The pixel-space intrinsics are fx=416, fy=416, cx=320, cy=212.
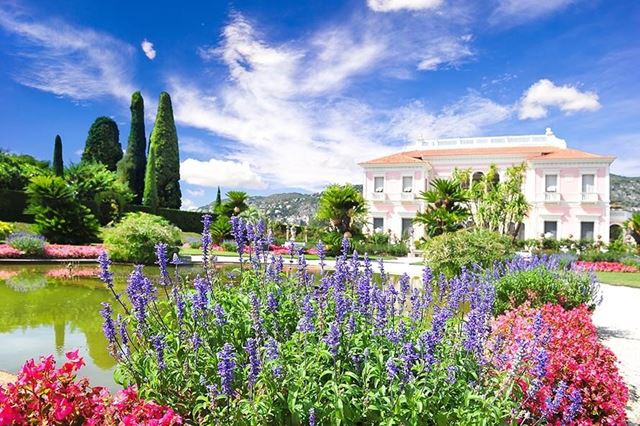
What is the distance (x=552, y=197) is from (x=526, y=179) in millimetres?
2232

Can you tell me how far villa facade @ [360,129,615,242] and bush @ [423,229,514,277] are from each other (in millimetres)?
20311

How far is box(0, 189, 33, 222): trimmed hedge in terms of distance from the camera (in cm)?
2308

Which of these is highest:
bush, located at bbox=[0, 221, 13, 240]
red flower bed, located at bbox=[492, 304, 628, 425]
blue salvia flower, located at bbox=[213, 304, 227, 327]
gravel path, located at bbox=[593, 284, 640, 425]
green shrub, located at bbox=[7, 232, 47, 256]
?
bush, located at bbox=[0, 221, 13, 240]

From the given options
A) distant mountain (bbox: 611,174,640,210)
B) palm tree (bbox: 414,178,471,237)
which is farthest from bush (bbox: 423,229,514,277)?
distant mountain (bbox: 611,174,640,210)

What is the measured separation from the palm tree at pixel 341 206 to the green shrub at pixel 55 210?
11.6 meters

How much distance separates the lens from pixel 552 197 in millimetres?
30188

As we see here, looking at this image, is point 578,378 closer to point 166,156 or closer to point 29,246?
point 29,246

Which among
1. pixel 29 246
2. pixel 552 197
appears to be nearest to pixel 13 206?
pixel 29 246

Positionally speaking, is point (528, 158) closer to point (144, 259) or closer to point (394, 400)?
point (144, 259)

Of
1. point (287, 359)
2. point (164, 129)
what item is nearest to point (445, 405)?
point (287, 359)

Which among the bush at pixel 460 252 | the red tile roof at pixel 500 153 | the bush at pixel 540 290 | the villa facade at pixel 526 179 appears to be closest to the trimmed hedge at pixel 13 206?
the villa facade at pixel 526 179

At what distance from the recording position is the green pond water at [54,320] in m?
4.78

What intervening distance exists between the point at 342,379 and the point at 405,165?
31.2 m

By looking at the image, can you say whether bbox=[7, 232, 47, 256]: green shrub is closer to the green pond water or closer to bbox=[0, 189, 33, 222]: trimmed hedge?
the green pond water
